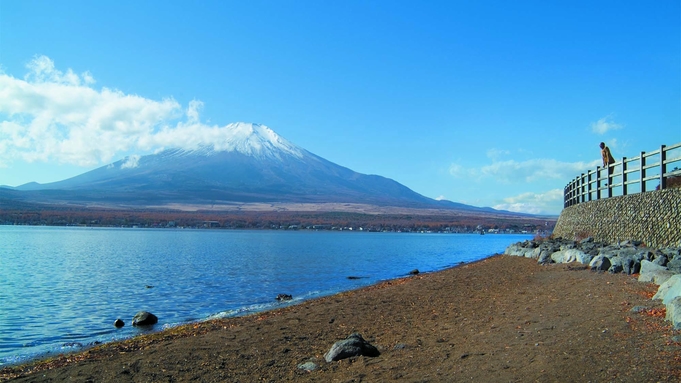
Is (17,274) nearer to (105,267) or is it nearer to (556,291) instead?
(105,267)

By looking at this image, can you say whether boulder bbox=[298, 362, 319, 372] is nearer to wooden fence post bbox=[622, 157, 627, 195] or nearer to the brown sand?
the brown sand

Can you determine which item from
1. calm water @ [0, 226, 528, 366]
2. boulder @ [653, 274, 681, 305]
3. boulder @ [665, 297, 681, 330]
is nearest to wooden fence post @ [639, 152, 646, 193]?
boulder @ [653, 274, 681, 305]

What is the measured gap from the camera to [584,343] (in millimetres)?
7918

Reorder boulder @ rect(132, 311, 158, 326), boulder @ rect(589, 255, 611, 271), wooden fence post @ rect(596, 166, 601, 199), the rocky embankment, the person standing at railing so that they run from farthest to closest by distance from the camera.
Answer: wooden fence post @ rect(596, 166, 601, 199) → the person standing at railing → boulder @ rect(132, 311, 158, 326) → boulder @ rect(589, 255, 611, 271) → the rocky embankment

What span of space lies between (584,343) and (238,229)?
138 meters

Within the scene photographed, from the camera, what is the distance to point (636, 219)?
60.3 ft

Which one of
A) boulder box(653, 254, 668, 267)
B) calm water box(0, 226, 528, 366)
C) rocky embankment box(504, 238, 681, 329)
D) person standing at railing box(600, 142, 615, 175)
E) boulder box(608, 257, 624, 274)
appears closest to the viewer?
rocky embankment box(504, 238, 681, 329)

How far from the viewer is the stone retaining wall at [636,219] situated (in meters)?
15.5

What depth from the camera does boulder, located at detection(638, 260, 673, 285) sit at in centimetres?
1167

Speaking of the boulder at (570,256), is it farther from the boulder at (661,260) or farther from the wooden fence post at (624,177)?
the boulder at (661,260)

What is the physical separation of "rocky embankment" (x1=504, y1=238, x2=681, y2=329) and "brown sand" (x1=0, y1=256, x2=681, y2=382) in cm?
32

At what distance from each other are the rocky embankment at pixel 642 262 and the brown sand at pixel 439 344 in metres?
0.32

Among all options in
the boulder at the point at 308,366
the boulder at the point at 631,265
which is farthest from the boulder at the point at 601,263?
the boulder at the point at 308,366

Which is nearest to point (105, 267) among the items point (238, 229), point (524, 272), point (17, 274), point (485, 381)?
point (17, 274)
